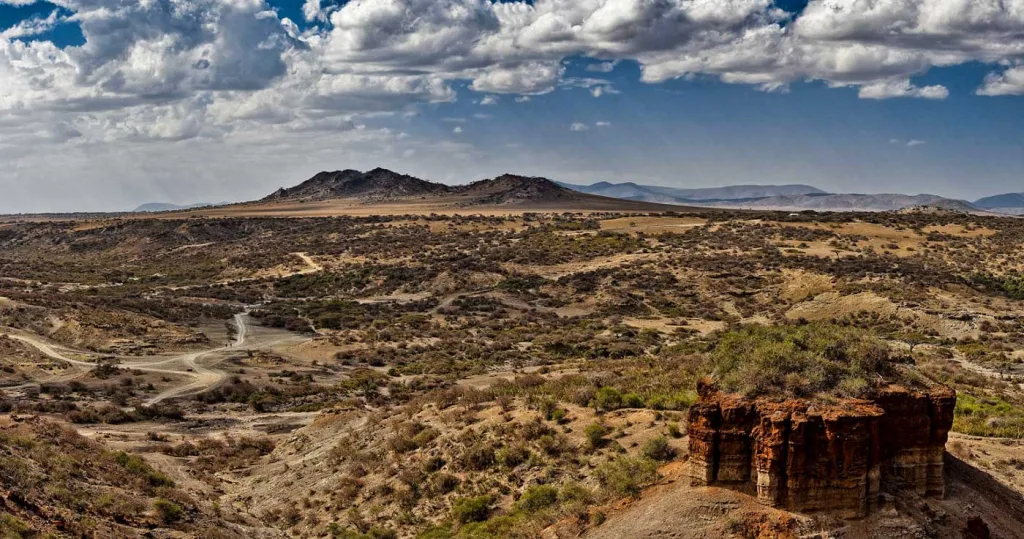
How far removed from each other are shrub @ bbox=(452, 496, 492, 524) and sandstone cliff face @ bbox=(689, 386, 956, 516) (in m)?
6.86

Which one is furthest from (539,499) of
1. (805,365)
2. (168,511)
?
(168,511)

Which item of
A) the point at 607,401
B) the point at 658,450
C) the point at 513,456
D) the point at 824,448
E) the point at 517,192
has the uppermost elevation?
the point at 517,192

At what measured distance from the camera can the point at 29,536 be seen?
51.2 ft

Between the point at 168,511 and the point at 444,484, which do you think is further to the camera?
the point at 444,484

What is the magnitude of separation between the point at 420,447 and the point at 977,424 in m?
16.7

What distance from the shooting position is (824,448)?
1368 cm

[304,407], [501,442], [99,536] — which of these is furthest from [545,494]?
[304,407]

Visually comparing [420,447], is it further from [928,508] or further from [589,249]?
[589,249]

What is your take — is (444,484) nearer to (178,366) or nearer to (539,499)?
(539,499)

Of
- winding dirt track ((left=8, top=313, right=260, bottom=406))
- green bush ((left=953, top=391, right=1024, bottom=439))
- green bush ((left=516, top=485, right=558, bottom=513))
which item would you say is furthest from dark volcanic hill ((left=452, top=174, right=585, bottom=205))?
green bush ((left=516, top=485, right=558, bottom=513))

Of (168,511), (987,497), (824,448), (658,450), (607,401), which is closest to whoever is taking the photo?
(824,448)

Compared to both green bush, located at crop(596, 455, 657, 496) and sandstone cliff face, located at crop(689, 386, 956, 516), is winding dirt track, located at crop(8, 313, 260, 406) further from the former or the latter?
sandstone cliff face, located at crop(689, 386, 956, 516)

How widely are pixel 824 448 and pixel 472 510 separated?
31.4 ft

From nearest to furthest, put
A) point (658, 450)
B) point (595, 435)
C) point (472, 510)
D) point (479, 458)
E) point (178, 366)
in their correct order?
point (658, 450)
point (472, 510)
point (595, 435)
point (479, 458)
point (178, 366)
